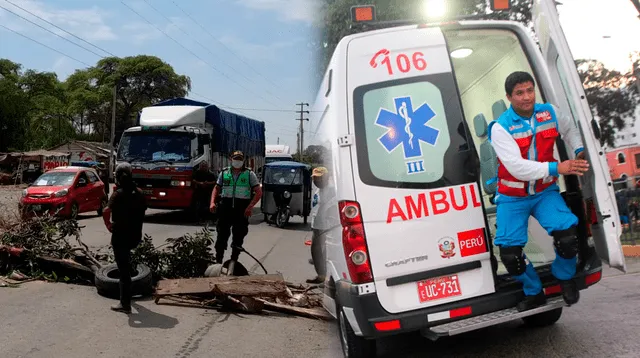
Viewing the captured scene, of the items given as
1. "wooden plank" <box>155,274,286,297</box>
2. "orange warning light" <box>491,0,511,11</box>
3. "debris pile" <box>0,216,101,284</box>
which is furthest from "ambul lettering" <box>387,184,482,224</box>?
"debris pile" <box>0,216,101,284</box>

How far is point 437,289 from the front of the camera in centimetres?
409

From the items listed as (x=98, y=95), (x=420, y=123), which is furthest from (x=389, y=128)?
(x=98, y=95)

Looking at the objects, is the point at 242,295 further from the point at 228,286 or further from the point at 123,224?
the point at 123,224

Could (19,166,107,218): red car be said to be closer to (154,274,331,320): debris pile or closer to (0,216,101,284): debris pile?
(0,216,101,284): debris pile

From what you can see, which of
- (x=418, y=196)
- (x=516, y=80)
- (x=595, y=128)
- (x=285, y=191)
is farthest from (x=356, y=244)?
(x=285, y=191)

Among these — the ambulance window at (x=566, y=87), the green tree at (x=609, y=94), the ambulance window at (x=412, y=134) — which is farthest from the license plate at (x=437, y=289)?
the green tree at (x=609, y=94)

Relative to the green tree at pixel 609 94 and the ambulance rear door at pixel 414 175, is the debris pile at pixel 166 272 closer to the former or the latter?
the ambulance rear door at pixel 414 175

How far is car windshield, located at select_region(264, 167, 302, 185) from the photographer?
57.8ft

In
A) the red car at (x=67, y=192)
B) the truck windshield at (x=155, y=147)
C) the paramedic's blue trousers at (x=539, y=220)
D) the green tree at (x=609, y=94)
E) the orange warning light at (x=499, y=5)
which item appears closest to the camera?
the paramedic's blue trousers at (x=539, y=220)

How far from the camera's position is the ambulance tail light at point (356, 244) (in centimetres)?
400

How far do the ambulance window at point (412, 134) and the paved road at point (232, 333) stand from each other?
1569mm

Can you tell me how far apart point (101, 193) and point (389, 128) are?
53.3 ft

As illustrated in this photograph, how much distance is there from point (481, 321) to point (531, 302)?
0.42m

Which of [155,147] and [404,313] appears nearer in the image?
[404,313]
